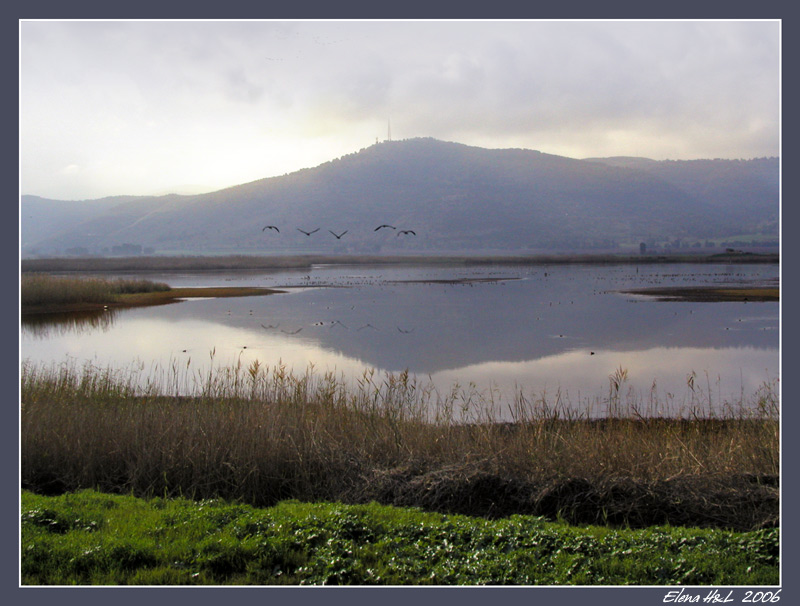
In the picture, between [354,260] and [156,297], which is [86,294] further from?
[354,260]

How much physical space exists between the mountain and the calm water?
41.7ft

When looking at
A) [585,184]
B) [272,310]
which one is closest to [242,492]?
[272,310]

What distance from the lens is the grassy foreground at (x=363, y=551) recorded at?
Answer: 14.5ft

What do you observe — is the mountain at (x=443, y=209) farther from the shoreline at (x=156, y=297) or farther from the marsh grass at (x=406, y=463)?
the marsh grass at (x=406, y=463)

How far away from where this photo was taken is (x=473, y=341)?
63.9ft

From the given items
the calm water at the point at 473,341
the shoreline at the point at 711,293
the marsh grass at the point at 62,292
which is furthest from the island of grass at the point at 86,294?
the shoreline at the point at 711,293

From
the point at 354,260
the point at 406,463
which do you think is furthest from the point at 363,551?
the point at 354,260

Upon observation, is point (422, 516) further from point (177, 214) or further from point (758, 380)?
point (177, 214)

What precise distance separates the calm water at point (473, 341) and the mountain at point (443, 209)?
41.7ft

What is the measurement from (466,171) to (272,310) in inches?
1026

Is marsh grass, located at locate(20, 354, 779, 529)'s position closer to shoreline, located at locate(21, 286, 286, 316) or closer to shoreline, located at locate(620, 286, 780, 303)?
shoreline, located at locate(21, 286, 286, 316)

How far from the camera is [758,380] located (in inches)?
533

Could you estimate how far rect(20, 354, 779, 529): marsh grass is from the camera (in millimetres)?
6250

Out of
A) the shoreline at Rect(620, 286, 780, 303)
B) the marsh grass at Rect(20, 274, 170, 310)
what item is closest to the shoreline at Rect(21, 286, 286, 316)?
the marsh grass at Rect(20, 274, 170, 310)
